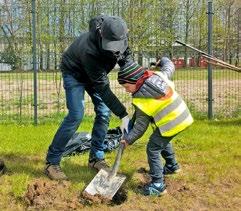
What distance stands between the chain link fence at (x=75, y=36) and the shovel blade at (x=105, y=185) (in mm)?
4693

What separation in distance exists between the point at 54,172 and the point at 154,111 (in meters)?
1.46

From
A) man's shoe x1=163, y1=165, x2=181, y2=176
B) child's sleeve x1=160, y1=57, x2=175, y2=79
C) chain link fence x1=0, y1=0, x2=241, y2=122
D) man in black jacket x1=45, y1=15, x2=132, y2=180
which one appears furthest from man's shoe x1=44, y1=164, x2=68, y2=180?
chain link fence x1=0, y1=0, x2=241, y2=122

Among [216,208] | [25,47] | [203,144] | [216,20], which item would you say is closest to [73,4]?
[25,47]

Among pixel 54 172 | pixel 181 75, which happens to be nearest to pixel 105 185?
pixel 54 172

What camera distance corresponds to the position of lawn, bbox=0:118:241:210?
4.68 meters

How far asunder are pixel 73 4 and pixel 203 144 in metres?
4.27

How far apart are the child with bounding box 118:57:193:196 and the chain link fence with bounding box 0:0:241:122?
4.68 metres

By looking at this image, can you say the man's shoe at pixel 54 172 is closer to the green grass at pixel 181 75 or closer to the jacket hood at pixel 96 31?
the jacket hood at pixel 96 31

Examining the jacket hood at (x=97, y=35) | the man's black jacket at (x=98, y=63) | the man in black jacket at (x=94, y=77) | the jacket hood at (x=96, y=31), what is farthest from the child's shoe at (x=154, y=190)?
the jacket hood at (x=96, y=31)

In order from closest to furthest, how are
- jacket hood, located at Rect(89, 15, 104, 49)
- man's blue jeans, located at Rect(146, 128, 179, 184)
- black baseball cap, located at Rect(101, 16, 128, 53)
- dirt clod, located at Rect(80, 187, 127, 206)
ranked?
black baseball cap, located at Rect(101, 16, 128, 53) < dirt clod, located at Rect(80, 187, 127, 206) < jacket hood, located at Rect(89, 15, 104, 49) < man's blue jeans, located at Rect(146, 128, 179, 184)

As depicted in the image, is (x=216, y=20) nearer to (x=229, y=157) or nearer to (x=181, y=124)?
(x=229, y=157)

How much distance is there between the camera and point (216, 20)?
34.5ft

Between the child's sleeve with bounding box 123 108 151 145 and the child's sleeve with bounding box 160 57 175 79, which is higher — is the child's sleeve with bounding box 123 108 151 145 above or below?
below

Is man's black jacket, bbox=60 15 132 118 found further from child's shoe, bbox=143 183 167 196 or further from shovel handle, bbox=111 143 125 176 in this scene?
child's shoe, bbox=143 183 167 196
